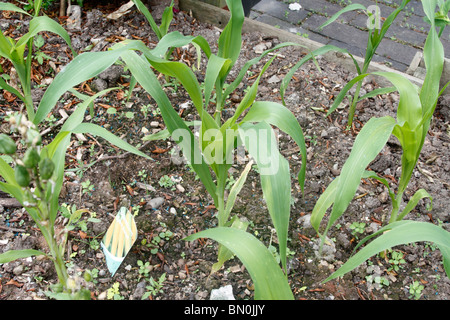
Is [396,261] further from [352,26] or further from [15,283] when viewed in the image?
[352,26]

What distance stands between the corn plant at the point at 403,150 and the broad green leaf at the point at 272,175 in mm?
148

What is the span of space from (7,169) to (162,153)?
32.2 inches

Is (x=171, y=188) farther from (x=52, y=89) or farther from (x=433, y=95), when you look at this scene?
(x=433, y=95)

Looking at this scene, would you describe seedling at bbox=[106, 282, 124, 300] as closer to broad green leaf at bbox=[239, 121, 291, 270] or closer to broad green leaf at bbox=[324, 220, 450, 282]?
broad green leaf at bbox=[239, 121, 291, 270]

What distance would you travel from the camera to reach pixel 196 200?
70.4 inches

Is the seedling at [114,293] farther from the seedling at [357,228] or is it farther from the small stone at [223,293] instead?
the seedling at [357,228]

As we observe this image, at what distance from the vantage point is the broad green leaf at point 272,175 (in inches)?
44.6

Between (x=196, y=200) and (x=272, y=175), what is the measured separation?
69 cm

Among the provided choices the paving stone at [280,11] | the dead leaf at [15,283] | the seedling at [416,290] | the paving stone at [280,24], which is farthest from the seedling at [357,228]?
the paving stone at [280,11]

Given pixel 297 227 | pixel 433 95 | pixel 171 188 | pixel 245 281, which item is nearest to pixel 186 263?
pixel 245 281

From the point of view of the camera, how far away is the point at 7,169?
1.20 meters

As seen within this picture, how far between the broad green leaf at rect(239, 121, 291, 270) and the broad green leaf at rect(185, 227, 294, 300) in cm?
11

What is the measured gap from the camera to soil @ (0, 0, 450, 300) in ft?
5.02

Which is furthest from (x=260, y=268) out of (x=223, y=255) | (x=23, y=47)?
(x=23, y=47)
